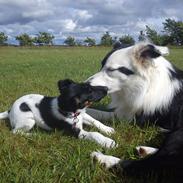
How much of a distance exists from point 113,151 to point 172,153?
3.18 feet

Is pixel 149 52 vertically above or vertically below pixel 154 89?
above

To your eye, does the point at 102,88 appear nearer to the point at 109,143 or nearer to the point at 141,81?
the point at 141,81

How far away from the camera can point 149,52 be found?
5164mm

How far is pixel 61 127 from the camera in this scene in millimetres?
5152

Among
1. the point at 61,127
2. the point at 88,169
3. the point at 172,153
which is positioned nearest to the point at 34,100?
the point at 61,127

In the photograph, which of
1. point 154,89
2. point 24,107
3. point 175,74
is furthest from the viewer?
point 175,74

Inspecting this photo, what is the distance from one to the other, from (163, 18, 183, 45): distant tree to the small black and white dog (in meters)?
64.7

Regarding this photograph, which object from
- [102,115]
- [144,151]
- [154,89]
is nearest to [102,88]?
[154,89]

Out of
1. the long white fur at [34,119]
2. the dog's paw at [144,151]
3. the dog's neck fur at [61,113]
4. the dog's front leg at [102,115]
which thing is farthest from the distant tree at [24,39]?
→ the dog's paw at [144,151]

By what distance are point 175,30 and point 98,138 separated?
2863 inches

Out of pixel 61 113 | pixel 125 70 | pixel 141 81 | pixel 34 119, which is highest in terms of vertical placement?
pixel 125 70

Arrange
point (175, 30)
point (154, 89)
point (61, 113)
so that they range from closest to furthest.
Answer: point (61, 113) < point (154, 89) < point (175, 30)

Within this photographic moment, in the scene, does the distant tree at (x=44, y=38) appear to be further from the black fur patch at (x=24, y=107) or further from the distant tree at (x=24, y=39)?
the black fur patch at (x=24, y=107)

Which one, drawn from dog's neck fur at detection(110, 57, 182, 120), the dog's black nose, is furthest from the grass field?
the dog's black nose
